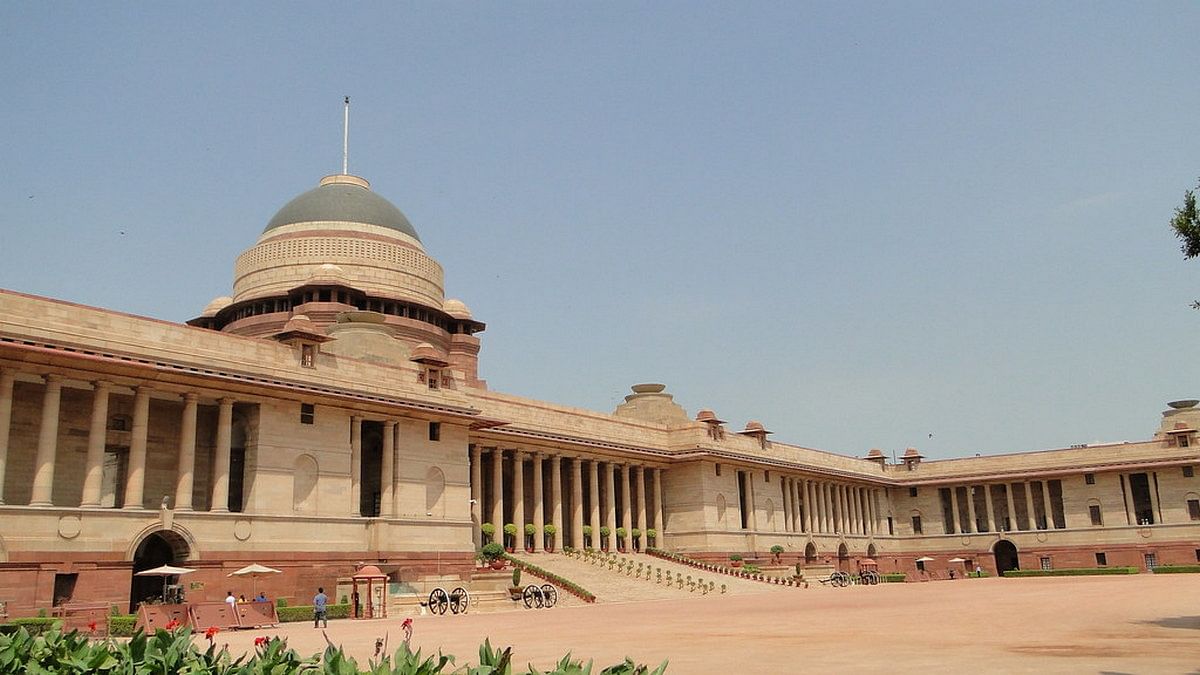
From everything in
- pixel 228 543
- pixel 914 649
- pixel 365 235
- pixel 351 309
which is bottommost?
pixel 914 649

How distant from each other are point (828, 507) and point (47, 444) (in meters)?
63.7

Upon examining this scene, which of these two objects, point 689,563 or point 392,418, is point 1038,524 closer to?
point 689,563

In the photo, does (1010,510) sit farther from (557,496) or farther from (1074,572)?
(557,496)

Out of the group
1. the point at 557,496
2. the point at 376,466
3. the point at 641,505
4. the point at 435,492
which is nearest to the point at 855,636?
the point at 435,492

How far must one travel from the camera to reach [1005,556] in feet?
284

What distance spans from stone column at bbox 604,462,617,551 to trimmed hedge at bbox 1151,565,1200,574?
1633 inches

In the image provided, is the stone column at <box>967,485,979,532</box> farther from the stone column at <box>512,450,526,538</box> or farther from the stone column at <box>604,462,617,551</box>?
the stone column at <box>512,450,526,538</box>

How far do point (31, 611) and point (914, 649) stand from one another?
27.8m

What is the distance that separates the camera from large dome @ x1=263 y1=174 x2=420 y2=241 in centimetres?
6444

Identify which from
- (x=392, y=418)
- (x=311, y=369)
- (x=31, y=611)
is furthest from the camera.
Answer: (x=392, y=418)

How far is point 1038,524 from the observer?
283 ft

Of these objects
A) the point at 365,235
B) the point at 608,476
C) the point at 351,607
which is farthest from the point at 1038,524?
the point at 351,607

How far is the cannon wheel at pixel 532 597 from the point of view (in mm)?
43062

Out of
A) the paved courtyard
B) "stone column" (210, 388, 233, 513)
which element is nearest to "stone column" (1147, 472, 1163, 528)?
the paved courtyard
